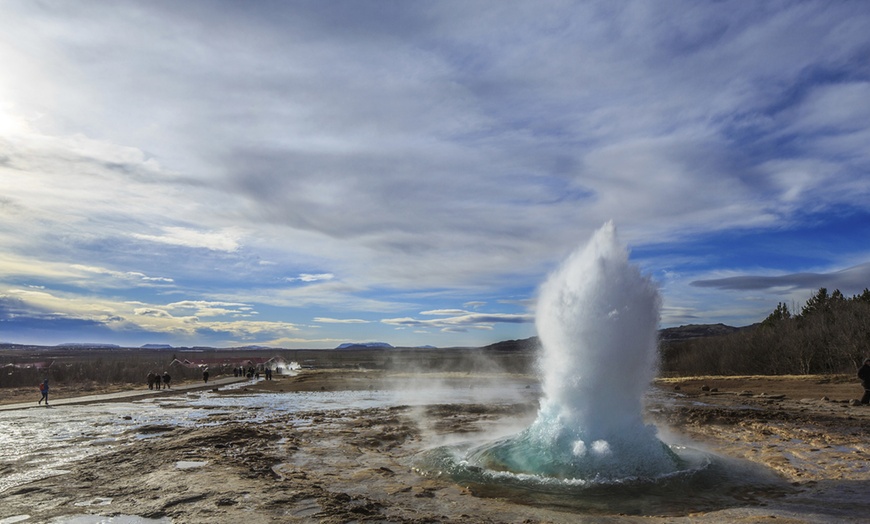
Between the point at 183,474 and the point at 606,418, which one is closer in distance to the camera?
the point at 183,474

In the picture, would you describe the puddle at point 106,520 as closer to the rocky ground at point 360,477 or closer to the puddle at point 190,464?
the rocky ground at point 360,477

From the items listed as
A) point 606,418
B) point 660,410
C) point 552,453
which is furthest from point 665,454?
point 660,410

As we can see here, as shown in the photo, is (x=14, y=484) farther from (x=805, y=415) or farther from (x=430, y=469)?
(x=805, y=415)

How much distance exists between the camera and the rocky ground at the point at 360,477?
25.7 ft

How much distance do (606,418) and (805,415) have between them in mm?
13312

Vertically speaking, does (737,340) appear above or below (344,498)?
above

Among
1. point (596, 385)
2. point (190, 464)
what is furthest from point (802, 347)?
point (190, 464)

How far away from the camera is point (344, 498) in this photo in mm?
8594

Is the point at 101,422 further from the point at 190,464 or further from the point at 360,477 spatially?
the point at 360,477

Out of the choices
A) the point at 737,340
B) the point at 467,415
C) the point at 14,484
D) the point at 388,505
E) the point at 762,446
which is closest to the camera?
the point at 388,505

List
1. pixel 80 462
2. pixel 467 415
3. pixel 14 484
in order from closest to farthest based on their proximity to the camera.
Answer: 1. pixel 14 484
2. pixel 80 462
3. pixel 467 415

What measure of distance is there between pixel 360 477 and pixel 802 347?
1932 inches

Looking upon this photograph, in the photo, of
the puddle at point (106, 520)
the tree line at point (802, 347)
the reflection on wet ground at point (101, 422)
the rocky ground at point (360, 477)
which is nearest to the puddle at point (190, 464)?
the rocky ground at point (360, 477)

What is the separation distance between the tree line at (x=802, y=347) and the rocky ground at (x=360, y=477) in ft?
87.7
